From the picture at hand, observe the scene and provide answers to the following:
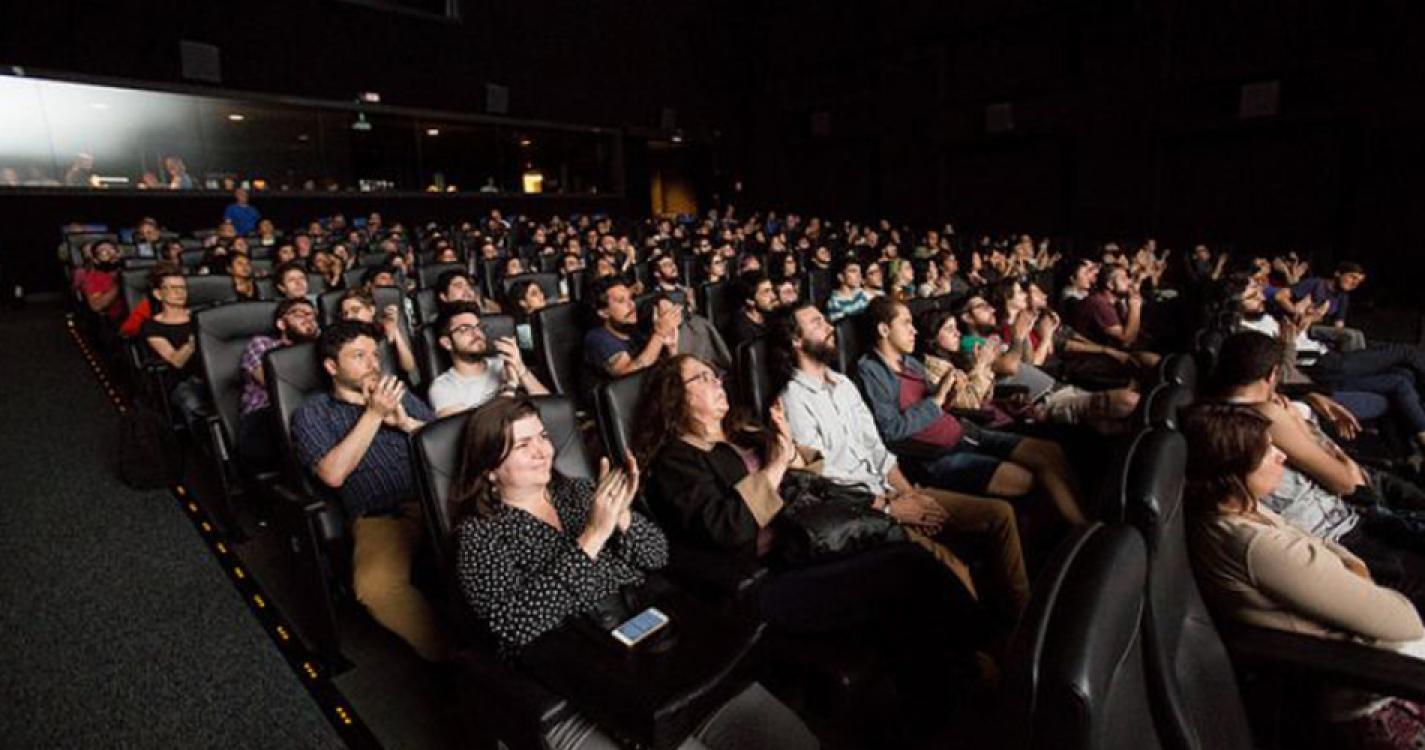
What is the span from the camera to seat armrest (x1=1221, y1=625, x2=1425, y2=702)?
119 centimetres

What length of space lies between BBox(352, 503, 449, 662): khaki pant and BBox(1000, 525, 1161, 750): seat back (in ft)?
5.65

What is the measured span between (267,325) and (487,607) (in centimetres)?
231

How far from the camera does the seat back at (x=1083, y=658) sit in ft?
2.03

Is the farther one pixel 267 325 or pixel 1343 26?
pixel 1343 26

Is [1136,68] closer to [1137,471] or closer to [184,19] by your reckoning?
[1137,471]

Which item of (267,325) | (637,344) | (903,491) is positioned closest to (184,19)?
(267,325)

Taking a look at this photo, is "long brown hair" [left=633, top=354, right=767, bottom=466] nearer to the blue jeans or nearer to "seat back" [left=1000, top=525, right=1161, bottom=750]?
"seat back" [left=1000, top=525, right=1161, bottom=750]

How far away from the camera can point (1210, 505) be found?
58.9 inches

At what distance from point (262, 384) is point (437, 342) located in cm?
74

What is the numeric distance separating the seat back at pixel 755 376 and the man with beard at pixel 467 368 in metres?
0.88

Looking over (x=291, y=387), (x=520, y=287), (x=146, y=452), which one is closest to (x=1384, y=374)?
(x=520, y=287)

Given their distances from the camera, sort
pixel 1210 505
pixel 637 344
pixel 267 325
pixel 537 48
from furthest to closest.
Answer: pixel 537 48 → pixel 637 344 → pixel 267 325 → pixel 1210 505

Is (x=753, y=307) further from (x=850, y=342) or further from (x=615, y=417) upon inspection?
(x=615, y=417)

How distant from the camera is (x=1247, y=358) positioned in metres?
2.20
